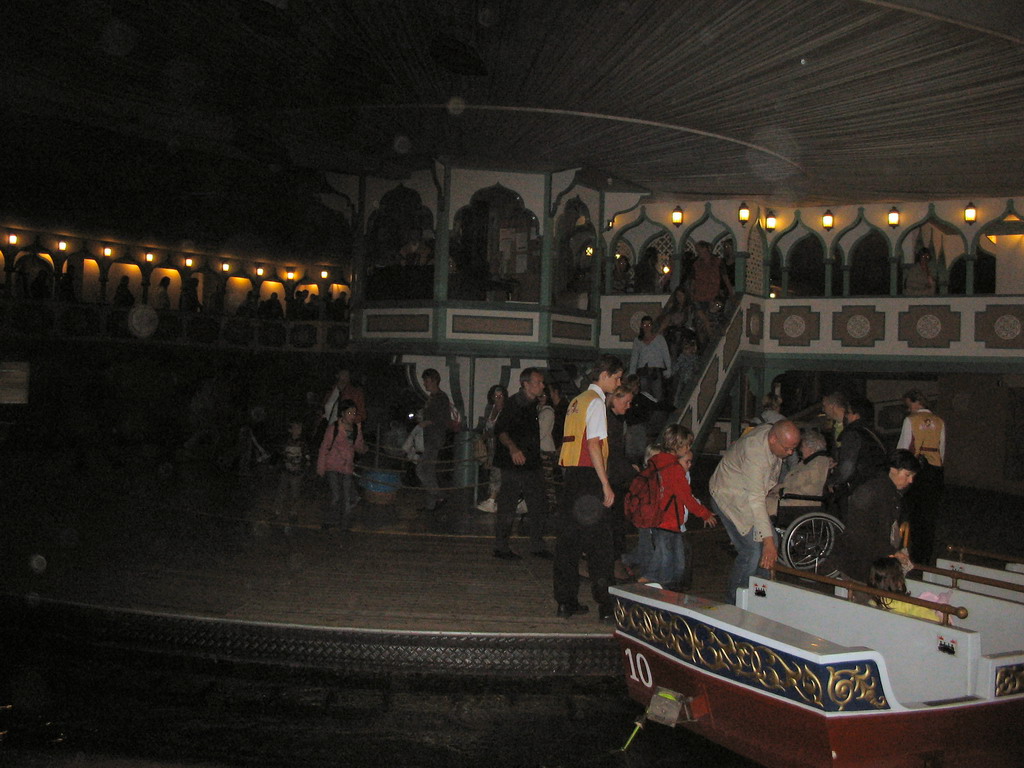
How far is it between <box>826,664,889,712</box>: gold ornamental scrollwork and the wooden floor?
2.97 m

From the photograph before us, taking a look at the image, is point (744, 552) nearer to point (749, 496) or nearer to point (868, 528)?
point (749, 496)

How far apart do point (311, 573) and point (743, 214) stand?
39.2ft

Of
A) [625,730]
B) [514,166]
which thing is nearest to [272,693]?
[625,730]

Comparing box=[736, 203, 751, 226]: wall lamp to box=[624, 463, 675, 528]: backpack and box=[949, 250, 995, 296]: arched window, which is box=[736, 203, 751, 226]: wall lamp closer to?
box=[949, 250, 995, 296]: arched window

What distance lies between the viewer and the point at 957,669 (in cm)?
488

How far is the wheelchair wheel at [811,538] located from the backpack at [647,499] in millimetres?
2284

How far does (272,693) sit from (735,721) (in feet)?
11.5

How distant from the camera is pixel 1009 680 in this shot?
4832 millimetres

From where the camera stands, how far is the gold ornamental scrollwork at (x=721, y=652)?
4.65 m

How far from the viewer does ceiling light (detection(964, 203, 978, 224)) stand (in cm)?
1691

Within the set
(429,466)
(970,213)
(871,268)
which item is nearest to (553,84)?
(429,466)

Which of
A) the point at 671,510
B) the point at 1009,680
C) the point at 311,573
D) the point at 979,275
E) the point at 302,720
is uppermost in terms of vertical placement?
the point at 979,275

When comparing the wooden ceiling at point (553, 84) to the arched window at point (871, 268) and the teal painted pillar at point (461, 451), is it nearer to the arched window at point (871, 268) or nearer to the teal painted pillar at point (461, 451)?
the teal painted pillar at point (461, 451)

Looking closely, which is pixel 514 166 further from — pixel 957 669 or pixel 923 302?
pixel 957 669
